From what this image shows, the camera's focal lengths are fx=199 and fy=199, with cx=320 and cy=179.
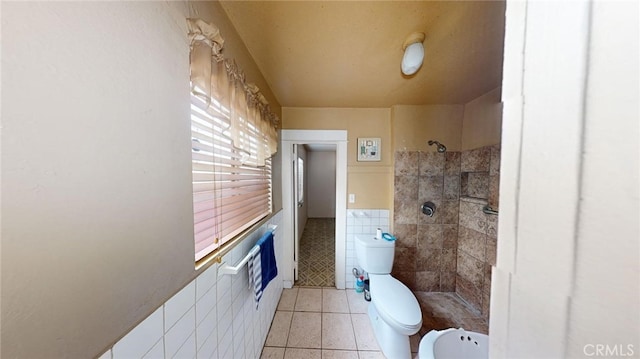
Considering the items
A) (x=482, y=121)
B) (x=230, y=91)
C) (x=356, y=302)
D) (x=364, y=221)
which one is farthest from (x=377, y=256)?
(x=230, y=91)

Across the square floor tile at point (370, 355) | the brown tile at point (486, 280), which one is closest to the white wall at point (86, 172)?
the square floor tile at point (370, 355)

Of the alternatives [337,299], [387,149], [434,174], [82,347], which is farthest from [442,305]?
[82,347]

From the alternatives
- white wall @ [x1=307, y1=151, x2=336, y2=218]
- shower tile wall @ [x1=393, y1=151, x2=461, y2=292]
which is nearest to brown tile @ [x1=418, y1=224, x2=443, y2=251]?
shower tile wall @ [x1=393, y1=151, x2=461, y2=292]

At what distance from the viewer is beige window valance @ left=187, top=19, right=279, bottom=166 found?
706 millimetres

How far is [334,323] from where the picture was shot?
1.64 metres

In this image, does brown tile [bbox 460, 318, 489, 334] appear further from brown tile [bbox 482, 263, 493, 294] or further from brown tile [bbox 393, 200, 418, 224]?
brown tile [bbox 393, 200, 418, 224]

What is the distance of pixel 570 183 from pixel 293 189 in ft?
6.60

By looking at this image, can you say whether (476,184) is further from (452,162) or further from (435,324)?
(435,324)

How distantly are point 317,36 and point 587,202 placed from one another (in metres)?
1.17

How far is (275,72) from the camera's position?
1385 mm

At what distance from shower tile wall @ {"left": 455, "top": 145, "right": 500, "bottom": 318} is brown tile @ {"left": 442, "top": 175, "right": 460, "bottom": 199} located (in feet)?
0.15

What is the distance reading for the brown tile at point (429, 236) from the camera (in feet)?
6.54

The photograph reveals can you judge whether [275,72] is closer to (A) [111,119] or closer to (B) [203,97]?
(B) [203,97]

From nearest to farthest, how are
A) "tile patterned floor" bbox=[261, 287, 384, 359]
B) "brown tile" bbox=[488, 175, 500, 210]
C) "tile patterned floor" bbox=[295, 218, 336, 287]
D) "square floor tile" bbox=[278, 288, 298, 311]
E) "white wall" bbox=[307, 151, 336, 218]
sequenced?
"tile patterned floor" bbox=[261, 287, 384, 359], "brown tile" bbox=[488, 175, 500, 210], "square floor tile" bbox=[278, 288, 298, 311], "tile patterned floor" bbox=[295, 218, 336, 287], "white wall" bbox=[307, 151, 336, 218]
